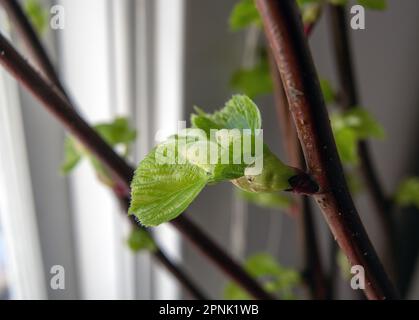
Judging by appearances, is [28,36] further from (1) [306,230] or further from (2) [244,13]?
(1) [306,230]

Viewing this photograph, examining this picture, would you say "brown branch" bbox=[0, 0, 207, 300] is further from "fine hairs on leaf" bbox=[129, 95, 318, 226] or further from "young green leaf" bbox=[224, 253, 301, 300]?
"young green leaf" bbox=[224, 253, 301, 300]

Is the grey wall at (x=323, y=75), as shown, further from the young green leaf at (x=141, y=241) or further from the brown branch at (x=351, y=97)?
the young green leaf at (x=141, y=241)

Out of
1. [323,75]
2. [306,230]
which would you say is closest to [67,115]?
[306,230]

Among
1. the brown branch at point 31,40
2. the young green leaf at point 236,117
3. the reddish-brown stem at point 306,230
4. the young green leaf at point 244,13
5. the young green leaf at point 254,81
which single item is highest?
the young green leaf at point 244,13

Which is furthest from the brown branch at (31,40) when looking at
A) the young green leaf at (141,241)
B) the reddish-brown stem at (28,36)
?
the young green leaf at (141,241)

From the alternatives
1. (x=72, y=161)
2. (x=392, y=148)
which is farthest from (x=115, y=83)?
(x=392, y=148)

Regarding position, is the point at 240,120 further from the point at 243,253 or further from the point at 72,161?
the point at 243,253
